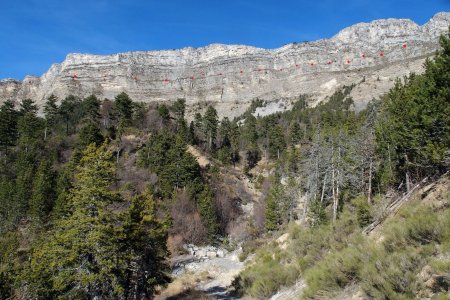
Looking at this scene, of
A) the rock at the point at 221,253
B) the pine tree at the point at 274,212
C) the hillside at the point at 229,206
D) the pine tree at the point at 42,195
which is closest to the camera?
the hillside at the point at 229,206

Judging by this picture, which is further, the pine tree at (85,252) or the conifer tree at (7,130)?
the conifer tree at (7,130)

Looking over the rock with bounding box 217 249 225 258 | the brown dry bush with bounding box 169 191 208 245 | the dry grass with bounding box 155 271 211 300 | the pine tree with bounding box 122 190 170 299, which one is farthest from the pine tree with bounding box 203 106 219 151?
the pine tree with bounding box 122 190 170 299

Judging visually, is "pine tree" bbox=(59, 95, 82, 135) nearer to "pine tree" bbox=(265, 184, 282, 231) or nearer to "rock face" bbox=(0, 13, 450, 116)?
"pine tree" bbox=(265, 184, 282, 231)

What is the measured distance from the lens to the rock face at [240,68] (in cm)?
12750

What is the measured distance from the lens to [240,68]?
449ft

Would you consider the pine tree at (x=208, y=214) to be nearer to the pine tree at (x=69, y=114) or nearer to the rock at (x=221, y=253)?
the rock at (x=221, y=253)

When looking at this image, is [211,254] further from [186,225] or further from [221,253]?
[186,225]

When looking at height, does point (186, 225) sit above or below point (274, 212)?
below

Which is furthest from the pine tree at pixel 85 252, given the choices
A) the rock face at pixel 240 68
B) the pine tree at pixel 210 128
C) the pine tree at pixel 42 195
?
the rock face at pixel 240 68

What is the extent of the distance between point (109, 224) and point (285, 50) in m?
129

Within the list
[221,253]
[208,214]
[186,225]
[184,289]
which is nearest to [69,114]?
[186,225]

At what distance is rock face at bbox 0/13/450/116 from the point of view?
128 meters

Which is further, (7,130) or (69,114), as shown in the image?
(69,114)

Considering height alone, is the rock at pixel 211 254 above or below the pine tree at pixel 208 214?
below
